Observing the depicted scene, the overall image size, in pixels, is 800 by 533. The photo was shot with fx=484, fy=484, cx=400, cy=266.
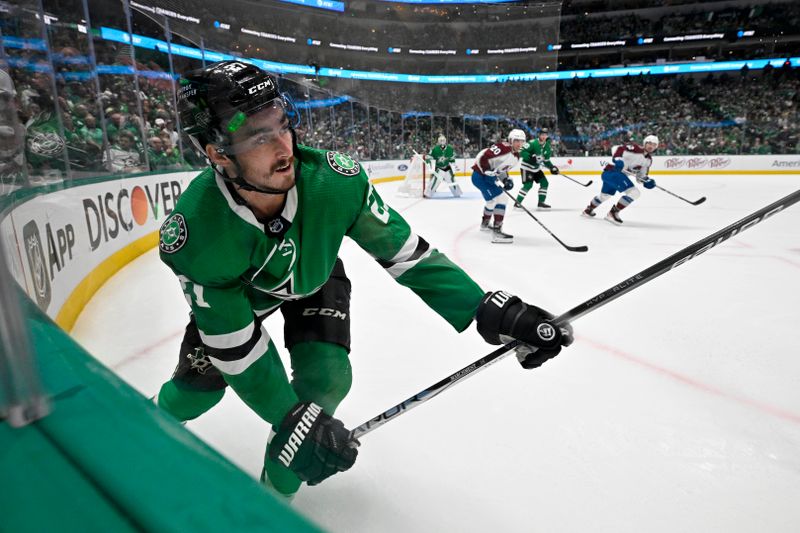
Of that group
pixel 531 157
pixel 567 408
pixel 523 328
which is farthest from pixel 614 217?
pixel 523 328

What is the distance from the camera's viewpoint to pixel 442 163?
9.91 meters

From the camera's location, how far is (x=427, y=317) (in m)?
3.18

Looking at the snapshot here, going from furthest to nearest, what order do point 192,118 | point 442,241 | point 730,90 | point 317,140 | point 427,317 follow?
point 730,90
point 317,140
point 442,241
point 427,317
point 192,118

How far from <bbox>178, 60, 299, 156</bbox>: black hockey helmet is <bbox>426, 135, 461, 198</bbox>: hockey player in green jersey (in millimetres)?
8881

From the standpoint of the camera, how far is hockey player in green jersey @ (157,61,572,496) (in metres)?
1.19

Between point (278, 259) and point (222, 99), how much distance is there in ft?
1.40

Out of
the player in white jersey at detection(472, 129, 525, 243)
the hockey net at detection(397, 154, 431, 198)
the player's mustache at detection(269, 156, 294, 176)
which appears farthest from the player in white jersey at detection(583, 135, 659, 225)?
the player's mustache at detection(269, 156, 294, 176)

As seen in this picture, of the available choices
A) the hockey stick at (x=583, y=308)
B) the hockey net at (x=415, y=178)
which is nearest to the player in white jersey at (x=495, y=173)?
the hockey stick at (x=583, y=308)

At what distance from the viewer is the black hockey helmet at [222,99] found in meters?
1.18

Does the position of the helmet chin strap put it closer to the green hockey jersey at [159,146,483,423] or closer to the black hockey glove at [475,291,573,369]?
the green hockey jersey at [159,146,483,423]

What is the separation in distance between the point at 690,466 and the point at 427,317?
1778mm

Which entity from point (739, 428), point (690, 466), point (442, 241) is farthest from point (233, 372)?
point (442, 241)

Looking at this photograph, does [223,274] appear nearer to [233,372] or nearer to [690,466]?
[233,372]

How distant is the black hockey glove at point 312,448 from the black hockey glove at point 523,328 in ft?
1.63
